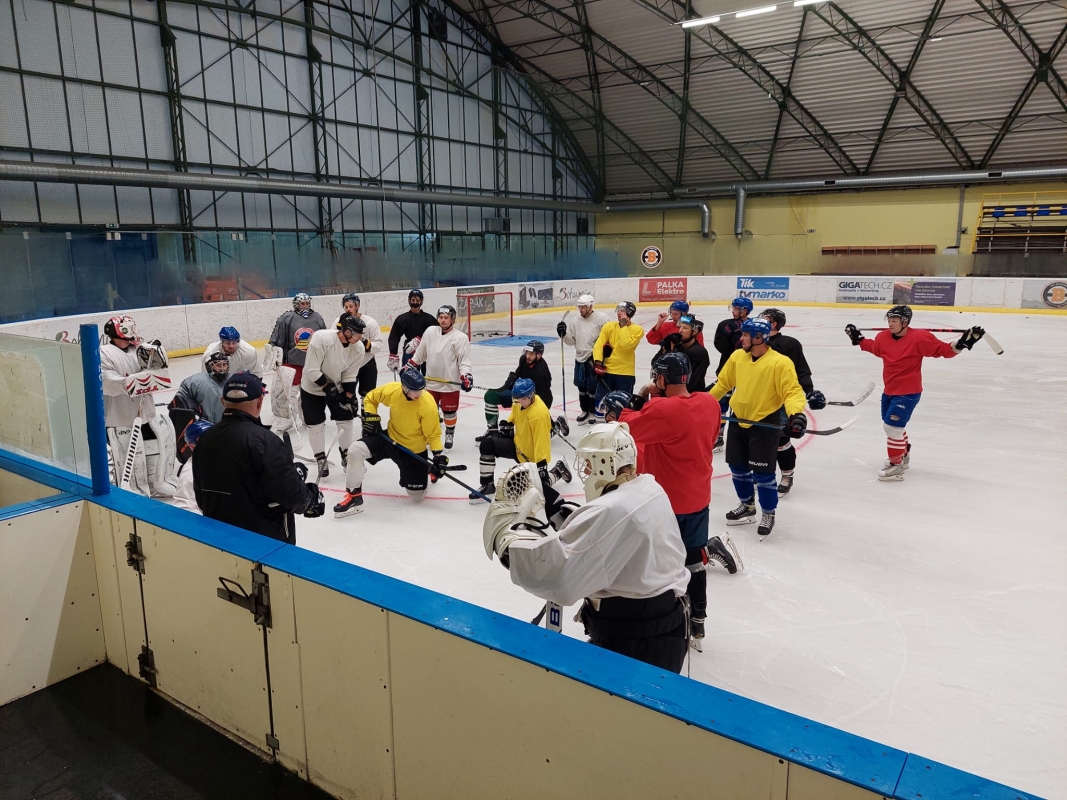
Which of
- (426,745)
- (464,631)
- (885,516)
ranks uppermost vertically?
(464,631)

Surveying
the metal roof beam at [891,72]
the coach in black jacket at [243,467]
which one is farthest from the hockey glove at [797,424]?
the metal roof beam at [891,72]

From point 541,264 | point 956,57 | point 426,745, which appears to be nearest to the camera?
point 426,745

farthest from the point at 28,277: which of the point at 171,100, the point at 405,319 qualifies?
the point at 171,100

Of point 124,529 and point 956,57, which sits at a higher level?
point 956,57

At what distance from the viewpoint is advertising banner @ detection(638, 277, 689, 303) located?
25.2 m

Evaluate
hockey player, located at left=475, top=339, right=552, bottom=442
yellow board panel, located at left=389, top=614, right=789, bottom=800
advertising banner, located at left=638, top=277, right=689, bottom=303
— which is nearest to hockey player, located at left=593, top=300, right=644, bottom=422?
hockey player, located at left=475, top=339, right=552, bottom=442

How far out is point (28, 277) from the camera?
12328 mm

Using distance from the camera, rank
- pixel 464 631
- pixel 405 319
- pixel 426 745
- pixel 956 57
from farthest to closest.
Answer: pixel 956 57
pixel 405 319
pixel 426 745
pixel 464 631

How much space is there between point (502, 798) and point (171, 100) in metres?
21.7

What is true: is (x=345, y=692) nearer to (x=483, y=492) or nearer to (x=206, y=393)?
(x=206, y=393)

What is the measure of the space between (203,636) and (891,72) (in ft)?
87.2

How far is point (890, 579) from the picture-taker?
4.88 m

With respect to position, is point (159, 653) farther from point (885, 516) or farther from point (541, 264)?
point (541, 264)

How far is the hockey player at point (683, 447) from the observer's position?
3863 mm
